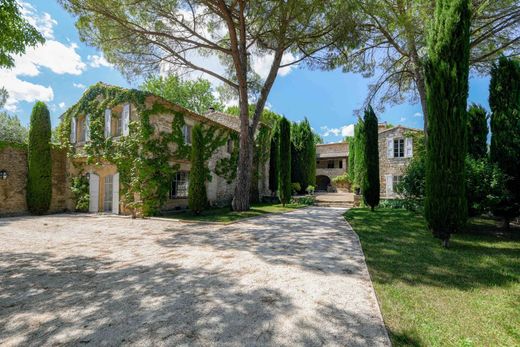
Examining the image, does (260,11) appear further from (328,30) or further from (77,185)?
(77,185)

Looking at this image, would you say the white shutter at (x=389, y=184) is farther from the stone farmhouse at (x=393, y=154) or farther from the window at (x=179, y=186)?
the window at (x=179, y=186)

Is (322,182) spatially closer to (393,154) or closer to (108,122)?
(393,154)

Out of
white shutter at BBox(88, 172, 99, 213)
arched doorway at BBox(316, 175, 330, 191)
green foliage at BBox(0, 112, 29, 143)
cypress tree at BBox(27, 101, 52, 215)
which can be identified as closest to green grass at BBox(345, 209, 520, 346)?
white shutter at BBox(88, 172, 99, 213)

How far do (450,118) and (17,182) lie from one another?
1733 cm

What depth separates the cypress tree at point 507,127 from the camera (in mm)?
6906

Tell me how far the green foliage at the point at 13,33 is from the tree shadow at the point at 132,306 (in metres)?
4.71

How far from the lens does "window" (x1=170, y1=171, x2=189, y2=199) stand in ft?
42.2

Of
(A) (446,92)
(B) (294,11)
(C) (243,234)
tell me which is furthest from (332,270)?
(B) (294,11)

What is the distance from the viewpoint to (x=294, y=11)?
1042 cm

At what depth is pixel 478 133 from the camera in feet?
30.8

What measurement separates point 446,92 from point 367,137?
7.51 metres

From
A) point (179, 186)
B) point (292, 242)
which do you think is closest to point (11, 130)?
point (179, 186)

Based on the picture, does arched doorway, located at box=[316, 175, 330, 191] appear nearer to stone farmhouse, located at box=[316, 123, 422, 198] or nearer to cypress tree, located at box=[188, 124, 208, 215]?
stone farmhouse, located at box=[316, 123, 422, 198]

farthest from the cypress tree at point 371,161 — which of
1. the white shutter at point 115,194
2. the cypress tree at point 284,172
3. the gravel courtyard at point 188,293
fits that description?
the white shutter at point 115,194
